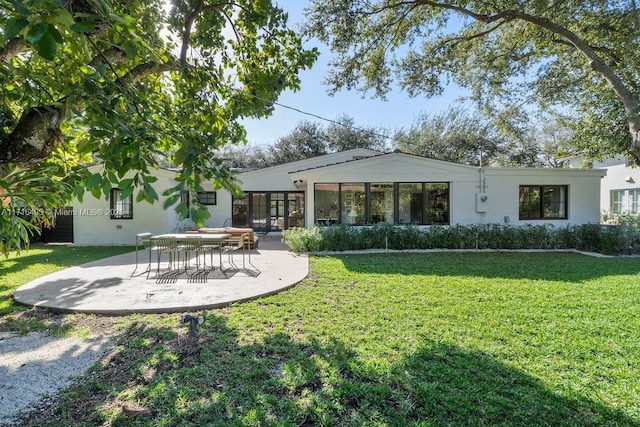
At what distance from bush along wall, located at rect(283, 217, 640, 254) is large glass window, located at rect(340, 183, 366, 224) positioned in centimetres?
76

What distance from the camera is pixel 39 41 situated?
1349mm

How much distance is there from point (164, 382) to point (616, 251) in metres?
14.0

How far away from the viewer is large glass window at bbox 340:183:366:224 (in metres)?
11.8

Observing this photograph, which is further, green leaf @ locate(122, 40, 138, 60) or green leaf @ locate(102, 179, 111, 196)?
green leaf @ locate(122, 40, 138, 60)

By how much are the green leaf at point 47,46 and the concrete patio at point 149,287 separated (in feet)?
14.0

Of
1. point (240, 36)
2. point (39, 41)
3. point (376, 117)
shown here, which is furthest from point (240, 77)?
point (376, 117)

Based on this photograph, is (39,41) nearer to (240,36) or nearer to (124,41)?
(124,41)

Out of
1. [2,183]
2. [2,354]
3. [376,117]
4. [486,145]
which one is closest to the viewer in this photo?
[2,183]

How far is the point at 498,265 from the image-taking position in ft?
27.0

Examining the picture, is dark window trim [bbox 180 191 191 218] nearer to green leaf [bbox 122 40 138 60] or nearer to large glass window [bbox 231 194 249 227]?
green leaf [bbox 122 40 138 60]

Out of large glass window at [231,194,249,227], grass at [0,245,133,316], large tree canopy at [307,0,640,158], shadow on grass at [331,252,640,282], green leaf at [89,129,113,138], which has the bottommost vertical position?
grass at [0,245,133,316]

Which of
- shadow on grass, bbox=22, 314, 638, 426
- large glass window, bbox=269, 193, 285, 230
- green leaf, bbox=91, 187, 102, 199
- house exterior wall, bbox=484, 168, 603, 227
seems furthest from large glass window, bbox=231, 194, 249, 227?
green leaf, bbox=91, 187, 102, 199

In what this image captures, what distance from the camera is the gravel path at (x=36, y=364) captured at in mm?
2678

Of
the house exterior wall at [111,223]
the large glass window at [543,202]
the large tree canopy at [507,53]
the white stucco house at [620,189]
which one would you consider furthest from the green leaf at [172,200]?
the white stucco house at [620,189]
